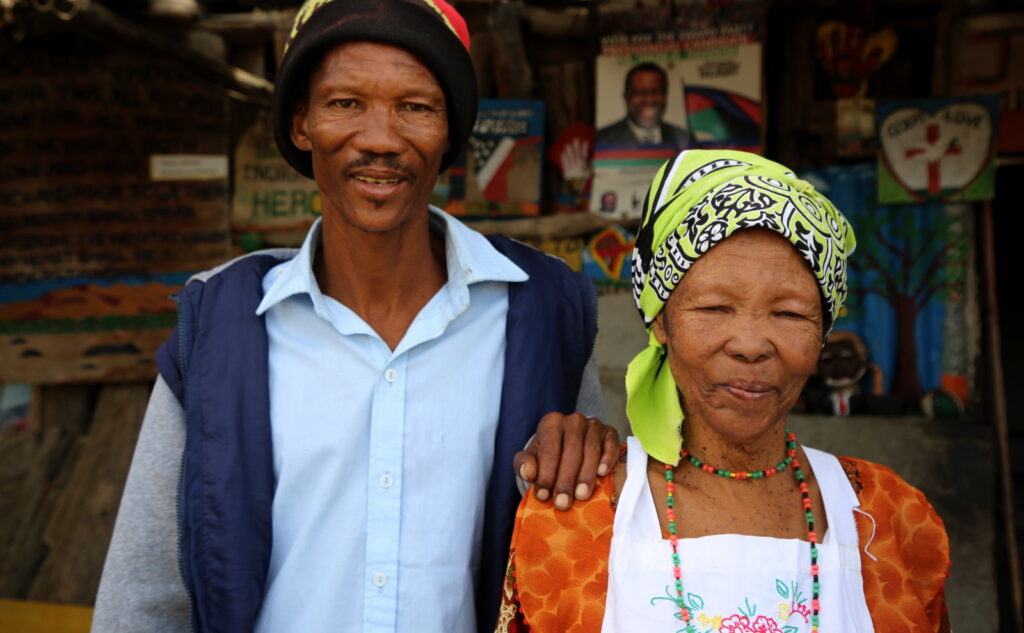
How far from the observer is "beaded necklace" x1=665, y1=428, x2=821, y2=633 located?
57.4 inches

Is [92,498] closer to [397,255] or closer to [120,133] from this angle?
[120,133]

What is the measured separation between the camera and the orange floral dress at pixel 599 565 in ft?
4.91

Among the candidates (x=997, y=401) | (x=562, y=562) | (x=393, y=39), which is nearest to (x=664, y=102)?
(x=997, y=401)

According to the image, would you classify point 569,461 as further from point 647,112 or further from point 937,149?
point 937,149

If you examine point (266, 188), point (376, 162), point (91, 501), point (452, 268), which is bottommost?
point (91, 501)

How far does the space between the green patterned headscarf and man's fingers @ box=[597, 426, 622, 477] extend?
5 cm

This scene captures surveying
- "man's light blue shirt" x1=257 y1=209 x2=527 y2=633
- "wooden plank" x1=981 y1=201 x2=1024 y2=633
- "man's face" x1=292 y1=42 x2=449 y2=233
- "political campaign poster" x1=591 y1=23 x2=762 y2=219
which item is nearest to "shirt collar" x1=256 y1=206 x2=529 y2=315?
"man's light blue shirt" x1=257 y1=209 x2=527 y2=633

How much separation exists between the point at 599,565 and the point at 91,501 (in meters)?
3.69

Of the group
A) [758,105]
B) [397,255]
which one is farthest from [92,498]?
[758,105]

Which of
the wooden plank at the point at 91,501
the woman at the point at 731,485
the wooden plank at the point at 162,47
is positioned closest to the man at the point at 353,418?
the woman at the point at 731,485

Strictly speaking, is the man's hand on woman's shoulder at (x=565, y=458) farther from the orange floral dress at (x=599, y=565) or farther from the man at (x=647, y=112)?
the man at (x=647, y=112)

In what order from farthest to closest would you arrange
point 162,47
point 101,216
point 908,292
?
A: point 101,216 → point 908,292 → point 162,47

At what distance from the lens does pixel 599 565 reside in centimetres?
151

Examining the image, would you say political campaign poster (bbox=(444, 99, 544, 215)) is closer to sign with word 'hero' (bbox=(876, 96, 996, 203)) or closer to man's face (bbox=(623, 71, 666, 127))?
man's face (bbox=(623, 71, 666, 127))
